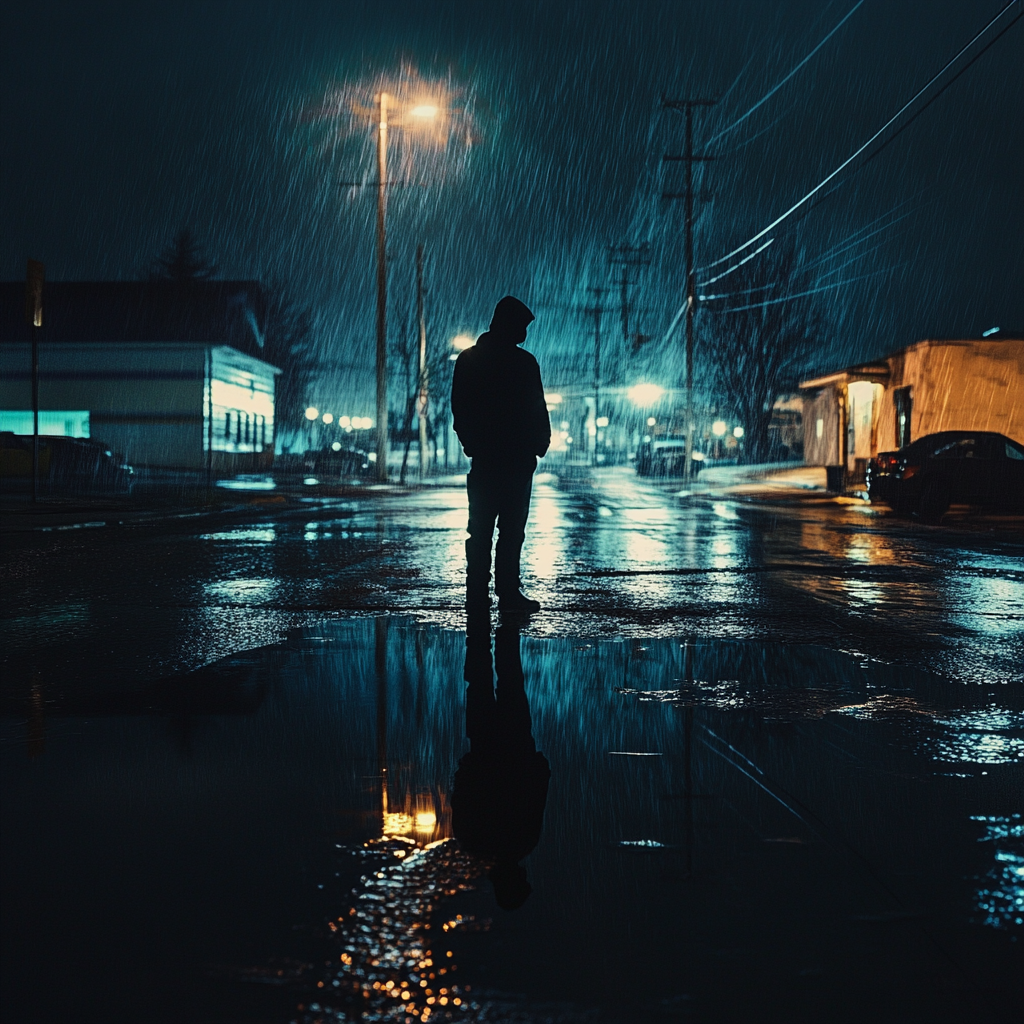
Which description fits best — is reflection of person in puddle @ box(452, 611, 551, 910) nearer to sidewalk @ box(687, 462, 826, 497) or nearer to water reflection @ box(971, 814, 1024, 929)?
water reflection @ box(971, 814, 1024, 929)

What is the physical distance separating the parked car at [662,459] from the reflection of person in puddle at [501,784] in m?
49.1

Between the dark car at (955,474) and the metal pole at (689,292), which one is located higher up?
the metal pole at (689,292)

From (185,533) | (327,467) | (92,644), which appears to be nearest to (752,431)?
(327,467)

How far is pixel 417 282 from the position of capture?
48.8 meters

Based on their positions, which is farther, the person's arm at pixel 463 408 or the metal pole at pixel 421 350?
the metal pole at pixel 421 350

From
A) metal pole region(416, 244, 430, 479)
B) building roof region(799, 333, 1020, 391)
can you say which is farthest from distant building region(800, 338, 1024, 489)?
metal pole region(416, 244, 430, 479)

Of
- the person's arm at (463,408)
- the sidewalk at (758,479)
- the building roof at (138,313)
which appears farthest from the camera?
the building roof at (138,313)

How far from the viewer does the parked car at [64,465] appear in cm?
3300

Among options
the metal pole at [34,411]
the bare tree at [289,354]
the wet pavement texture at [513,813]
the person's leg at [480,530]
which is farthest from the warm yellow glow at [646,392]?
the wet pavement texture at [513,813]

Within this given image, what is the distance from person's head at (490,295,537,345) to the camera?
8.95 meters

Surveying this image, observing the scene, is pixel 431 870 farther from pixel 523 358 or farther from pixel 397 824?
pixel 523 358

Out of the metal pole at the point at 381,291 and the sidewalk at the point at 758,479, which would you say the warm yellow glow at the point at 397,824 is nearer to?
the sidewalk at the point at 758,479

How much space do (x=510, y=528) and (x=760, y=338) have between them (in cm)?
6342

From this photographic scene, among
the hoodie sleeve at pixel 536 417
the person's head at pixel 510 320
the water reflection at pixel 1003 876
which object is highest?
the person's head at pixel 510 320
